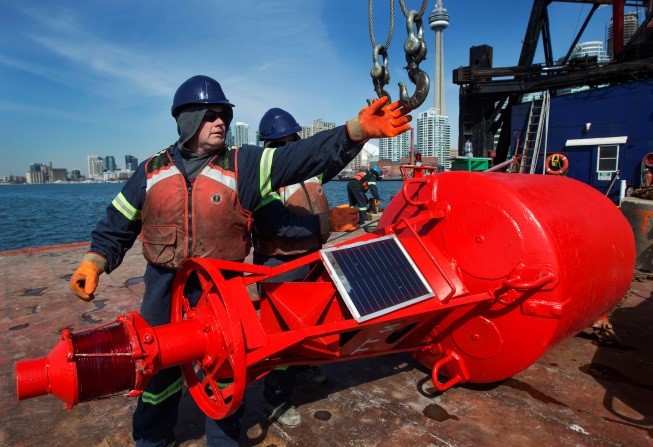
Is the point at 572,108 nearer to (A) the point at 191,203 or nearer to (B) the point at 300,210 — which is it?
(B) the point at 300,210

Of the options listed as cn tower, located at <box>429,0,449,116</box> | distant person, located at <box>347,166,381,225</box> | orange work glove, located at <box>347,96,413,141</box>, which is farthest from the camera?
cn tower, located at <box>429,0,449,116</box>

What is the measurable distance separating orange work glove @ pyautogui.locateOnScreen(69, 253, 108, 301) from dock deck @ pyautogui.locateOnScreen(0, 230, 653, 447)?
0.88 meters

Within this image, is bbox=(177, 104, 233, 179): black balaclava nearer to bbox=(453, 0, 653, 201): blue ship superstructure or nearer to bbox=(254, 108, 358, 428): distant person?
bbox=(254, 108, 358, 428): distant person

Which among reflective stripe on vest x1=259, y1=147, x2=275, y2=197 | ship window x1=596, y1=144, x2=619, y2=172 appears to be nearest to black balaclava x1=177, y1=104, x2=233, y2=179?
reflective stripe on vest x1=259, y1=147, x2=275, y2=197

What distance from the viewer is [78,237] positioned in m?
21.1

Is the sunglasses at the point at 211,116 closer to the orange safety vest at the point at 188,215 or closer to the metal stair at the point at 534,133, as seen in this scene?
the orange safety vest at the point at 188,215

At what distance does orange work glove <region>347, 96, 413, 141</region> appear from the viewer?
1.83 metres

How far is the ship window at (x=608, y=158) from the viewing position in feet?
32.8

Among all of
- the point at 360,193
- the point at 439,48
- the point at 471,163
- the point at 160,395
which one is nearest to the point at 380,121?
the point at 160,395

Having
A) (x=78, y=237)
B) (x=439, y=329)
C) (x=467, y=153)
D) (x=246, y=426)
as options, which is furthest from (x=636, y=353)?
(x=78, y=237)

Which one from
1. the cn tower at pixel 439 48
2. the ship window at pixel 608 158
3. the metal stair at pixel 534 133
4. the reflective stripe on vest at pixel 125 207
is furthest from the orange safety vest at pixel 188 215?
the cn tower at pixel 439 48

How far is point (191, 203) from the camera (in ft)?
6.73

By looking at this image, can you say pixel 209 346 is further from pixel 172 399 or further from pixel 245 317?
pixel 172 399

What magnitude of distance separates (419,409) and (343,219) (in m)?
6.18
